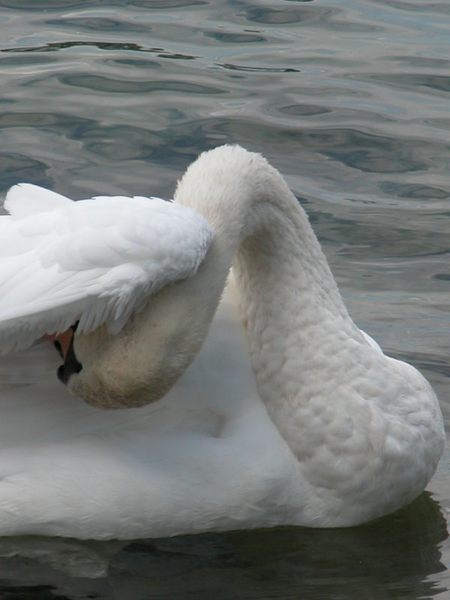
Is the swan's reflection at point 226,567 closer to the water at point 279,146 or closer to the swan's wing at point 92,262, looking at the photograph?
the water at point 279,146

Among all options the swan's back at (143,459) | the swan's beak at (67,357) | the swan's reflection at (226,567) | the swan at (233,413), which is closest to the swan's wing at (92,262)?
the swan at (233,413)

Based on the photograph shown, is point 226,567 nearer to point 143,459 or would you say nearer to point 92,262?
point 143,459

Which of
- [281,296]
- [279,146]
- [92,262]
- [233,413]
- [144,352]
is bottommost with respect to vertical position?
[279,146]

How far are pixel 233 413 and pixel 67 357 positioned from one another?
79 centimetres

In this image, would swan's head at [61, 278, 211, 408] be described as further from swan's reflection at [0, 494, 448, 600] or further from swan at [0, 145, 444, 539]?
swan's reflection at [0, 494, 448, 600]

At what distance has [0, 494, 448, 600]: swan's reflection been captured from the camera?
5.69 meters

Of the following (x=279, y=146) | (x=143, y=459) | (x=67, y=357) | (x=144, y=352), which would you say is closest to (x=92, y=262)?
(x=144, y=352)

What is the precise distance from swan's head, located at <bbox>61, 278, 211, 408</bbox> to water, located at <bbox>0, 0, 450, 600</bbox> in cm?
79

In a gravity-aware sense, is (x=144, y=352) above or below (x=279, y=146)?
above

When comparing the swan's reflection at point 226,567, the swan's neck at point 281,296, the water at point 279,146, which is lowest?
the swan's reflection at point 226,567

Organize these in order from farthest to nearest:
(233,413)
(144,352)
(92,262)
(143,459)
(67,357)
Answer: (233,413) < (143,459) < (67,357) < (144,352) < (92,262)

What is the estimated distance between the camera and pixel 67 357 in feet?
17.5

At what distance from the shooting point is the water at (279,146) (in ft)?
19.0

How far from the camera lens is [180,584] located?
5.71 meters
